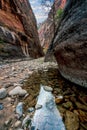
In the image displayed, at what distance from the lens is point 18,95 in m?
3.31

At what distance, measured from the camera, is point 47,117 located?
2348 mm

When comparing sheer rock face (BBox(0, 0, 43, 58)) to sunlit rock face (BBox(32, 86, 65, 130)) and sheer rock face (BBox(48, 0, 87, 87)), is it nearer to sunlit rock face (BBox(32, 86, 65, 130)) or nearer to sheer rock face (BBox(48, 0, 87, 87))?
sheer rock face (BBox(48, 0, 87, 87))

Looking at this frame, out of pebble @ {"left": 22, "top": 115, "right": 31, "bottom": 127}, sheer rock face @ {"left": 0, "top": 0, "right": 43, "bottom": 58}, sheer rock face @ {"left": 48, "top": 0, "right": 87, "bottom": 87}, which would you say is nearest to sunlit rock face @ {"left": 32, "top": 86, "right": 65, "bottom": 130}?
pebble @ {"left": 22, "top": 115, "right": 31, "bottom": 127}

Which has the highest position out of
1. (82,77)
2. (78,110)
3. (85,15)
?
(85,15)

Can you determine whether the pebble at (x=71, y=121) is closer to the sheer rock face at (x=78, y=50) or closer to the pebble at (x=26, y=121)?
the pebble at (x=26, y=121)

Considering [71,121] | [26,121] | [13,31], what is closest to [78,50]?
[71,121]

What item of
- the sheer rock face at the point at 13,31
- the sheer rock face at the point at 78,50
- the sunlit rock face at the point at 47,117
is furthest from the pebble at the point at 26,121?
the sheer rock face at the point at 13,31

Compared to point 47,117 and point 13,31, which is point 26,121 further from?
point 13,31

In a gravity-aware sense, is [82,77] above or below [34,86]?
above

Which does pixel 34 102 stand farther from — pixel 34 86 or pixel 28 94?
pixel 34 86

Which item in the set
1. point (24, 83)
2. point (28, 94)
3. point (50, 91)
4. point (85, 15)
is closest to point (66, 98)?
point (50, 91)

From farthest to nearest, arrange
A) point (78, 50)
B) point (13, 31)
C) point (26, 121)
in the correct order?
point (13, 31)
point (78, 50)
point (26, 121)

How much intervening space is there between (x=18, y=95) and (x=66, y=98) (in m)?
1.01

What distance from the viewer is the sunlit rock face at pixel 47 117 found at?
2.15m
